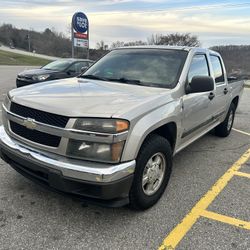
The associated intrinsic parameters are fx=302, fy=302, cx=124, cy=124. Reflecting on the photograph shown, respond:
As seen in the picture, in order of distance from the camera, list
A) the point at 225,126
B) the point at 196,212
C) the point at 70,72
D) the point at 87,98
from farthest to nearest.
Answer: the point at 70,72 < the point at 225,126 < the point at 196,212 < the point at 87,98

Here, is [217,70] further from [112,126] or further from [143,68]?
[112,126]

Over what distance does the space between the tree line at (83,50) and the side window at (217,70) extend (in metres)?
13.8

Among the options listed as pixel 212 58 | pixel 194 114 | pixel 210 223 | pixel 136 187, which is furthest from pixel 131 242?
pixel 212 58

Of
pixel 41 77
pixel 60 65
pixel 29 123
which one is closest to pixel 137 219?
pixel 29 123

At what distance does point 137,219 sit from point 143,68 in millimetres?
1959

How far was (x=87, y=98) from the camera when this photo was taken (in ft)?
10.00

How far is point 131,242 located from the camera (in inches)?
107

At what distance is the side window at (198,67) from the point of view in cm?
406

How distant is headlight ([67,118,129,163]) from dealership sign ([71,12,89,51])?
14163mm

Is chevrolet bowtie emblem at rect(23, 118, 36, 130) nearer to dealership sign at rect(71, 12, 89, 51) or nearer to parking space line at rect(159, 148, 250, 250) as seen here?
parking space line at rect(159, 148, 250, 250)

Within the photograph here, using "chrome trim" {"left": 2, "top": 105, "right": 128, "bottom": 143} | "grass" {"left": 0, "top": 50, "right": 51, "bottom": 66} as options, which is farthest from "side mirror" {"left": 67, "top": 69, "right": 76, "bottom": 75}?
"grass" {"left": 0, "top": 50, "right": 51, "bottom": 66}

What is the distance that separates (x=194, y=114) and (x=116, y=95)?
1354 mm

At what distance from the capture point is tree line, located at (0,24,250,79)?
2532 centimetres

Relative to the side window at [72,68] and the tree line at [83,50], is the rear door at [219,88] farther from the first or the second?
the tree line at [83,50]
